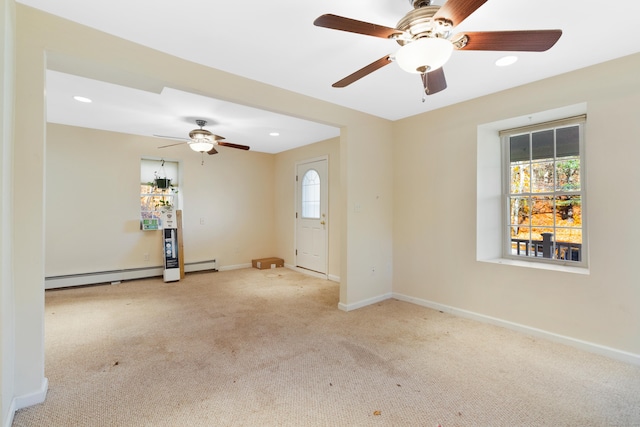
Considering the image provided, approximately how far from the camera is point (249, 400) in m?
1.94

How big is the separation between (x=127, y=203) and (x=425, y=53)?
5.22m

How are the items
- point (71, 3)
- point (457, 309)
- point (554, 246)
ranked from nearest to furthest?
point (71, 3) → point (554, 246) → point (457, 309)

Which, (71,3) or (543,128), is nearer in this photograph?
(71,3)

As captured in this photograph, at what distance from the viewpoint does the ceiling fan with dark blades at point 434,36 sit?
1.51 metres

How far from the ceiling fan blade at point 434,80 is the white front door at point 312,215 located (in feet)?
10.8

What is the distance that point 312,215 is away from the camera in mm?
5773

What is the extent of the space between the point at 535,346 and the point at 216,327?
3.08 metres

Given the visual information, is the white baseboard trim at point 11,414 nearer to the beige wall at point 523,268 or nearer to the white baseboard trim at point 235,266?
the beige wall at point 523,268

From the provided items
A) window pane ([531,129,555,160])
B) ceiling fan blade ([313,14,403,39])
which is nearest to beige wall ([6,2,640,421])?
window pane ([531,129,555,160])

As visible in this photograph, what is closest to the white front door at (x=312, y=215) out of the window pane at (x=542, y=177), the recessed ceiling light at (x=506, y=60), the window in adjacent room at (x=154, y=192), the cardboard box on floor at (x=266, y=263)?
the cardboard box on floor at (x=266, y=263)

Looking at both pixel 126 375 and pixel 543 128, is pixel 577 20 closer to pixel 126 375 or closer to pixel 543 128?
pixel 543 128

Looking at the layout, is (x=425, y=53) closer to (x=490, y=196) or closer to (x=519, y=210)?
(x=490, y=196)

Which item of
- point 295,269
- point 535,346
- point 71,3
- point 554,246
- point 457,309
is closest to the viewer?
point 71,3

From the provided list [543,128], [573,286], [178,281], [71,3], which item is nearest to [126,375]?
[71,3]
